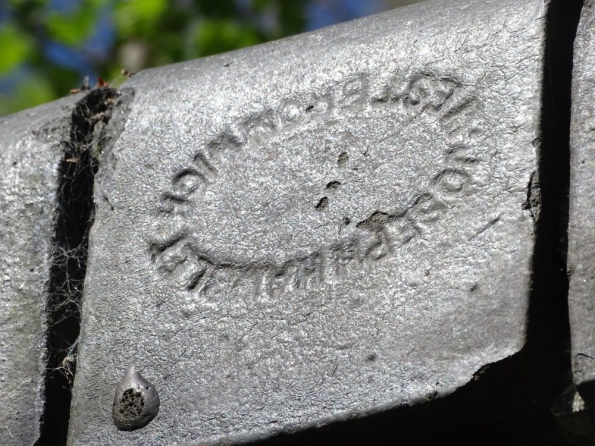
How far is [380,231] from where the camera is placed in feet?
3.30

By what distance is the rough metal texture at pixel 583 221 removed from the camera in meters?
0.89

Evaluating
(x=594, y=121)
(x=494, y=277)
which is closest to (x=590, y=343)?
(x=494, y=277)

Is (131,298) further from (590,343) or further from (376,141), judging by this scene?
(590,343)

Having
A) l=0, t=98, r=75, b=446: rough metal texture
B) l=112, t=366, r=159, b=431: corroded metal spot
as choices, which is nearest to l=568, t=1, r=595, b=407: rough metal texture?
l=112, t=366, r=159, b=431: corroded metal spot

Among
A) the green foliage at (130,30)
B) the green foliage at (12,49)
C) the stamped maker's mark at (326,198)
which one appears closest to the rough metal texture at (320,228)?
the stamped maker's mark at (326,198)

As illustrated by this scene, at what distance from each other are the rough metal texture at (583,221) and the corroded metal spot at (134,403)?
413 mm

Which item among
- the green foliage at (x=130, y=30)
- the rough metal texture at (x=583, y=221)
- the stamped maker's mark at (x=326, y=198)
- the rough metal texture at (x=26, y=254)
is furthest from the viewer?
the green foliage at (x=130, y=30)

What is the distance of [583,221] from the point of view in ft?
3.04

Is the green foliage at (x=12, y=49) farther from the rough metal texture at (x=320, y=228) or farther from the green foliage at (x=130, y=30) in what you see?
the rough metal texture at (x=320, y=228)

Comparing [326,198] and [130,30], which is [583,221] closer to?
[326,198]

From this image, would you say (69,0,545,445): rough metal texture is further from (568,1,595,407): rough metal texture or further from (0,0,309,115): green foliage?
(0,0,309,115): green foliage

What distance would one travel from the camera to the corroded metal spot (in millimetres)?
1027

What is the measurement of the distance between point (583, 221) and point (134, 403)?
1.54ft

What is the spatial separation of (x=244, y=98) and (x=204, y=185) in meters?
0.11
